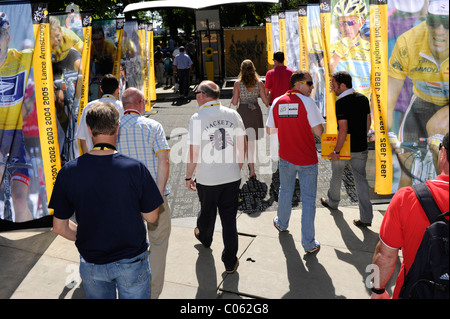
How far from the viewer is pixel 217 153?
3816 mm

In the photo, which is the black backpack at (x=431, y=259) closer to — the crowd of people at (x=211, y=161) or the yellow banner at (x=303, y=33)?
the crowd of people at (x=211, y=161)

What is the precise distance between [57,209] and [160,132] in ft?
4.37

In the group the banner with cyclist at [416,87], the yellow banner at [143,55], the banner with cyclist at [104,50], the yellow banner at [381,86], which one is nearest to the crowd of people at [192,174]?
the yellow banner at [381,86]

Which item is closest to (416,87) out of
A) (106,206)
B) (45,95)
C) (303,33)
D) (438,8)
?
(438,8)

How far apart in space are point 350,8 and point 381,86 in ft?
7.00

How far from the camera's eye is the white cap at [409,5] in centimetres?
373

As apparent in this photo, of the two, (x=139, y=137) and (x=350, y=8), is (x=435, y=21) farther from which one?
(x=139, y=137)

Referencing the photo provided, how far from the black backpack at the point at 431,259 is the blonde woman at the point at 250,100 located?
4.44m

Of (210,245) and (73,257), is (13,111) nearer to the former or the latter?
(73,257)

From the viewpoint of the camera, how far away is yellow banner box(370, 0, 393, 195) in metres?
3.97

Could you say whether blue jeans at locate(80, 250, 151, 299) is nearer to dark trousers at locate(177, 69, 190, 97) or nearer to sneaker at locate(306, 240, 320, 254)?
sneaker at locate(306, 240, 320, 254)

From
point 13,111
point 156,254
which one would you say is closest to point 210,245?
point 156,254

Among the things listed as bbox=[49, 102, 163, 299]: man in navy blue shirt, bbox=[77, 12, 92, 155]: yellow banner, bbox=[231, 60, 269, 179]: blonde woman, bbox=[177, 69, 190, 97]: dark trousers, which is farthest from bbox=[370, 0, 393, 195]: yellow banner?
bbox=[177, 69, 190, 97]: dark trousers
